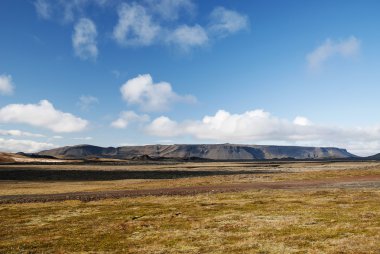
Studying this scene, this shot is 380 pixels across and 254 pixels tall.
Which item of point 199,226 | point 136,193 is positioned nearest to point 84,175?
point 136,193

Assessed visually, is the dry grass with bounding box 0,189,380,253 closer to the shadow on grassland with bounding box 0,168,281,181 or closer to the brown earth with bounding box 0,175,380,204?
the brown earth with bounding box 0,175,380,204

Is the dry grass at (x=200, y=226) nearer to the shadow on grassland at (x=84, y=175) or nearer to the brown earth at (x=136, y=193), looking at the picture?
the brown earth at (x=136, y=193)

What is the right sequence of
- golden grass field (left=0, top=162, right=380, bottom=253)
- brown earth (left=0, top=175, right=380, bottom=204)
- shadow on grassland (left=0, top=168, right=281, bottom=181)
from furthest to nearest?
1. shadow on grassland (left=0, top=168, right=281, bottom=181)
2. brown earth (left=0, top=175, right=380, bottom=204)
3. golden grass field (left=0, top=162, right=380, bottom=253)

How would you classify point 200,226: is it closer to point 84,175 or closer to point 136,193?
point 136,193

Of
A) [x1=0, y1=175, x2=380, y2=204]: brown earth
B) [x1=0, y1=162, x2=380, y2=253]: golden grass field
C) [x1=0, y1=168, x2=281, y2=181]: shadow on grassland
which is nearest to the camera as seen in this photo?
[x1=0, y1=162, x2=380, y2=253]: golden grass field

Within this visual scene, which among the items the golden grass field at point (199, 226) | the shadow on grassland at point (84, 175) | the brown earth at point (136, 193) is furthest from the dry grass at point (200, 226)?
the shadow on grassland at point (84, 175)

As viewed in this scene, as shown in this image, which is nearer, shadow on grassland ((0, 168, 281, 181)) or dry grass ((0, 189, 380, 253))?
dry grass ((0, 189, 380, 253))

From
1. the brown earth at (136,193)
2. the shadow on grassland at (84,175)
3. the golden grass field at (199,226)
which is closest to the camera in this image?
the golden grass field at (199,226)

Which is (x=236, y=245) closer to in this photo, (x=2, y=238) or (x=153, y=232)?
(x=153, y=232)

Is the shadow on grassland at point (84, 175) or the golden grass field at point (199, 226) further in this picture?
the shadow on grassland at point (84, 175)

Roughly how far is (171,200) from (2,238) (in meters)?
23.6

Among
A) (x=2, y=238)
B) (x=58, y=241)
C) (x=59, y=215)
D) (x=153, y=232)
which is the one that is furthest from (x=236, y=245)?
(x=59, y=215)

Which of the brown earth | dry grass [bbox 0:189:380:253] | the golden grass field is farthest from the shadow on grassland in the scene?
dry grass [bbox 0:189:380:253]

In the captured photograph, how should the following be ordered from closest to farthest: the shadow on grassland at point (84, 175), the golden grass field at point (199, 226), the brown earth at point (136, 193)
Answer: the golden grass field at point (199, 226) < the brown earth at point (136, 193) < the shadow on grassland at point (84, 175)
